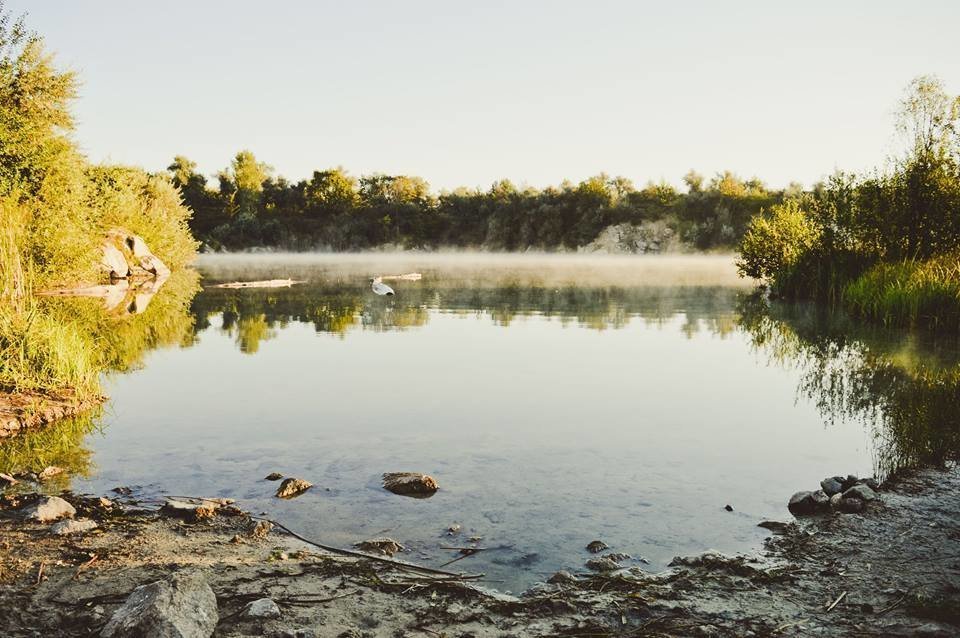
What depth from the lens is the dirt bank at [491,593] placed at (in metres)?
4.36

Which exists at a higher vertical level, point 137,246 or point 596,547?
point 137,246

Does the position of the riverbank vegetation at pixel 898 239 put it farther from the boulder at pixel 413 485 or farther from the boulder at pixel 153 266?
the boulder at pixel 153 266

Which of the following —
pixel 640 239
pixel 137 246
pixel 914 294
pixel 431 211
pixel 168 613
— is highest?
pixel 431 211

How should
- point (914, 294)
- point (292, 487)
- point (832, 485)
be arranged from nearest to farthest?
point (832, 485), point (292, 487), point (914, 294)

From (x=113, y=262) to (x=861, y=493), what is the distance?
3800 centimetres

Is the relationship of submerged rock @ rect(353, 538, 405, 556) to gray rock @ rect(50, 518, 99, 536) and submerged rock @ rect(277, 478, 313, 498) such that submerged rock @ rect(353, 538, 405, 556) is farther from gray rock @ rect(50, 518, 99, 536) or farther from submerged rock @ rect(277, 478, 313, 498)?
gray rock @ rect(50, 518, 99, 536)

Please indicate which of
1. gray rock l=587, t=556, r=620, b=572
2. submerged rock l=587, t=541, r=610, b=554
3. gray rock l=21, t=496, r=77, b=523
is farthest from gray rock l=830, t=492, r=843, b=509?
gray rock l=21, t=496, r=77, b=523

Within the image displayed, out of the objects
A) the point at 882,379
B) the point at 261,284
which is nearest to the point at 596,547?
the point at 882,379

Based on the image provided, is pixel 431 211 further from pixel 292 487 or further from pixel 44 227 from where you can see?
pixel 292 487

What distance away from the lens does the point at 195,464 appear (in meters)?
8.09

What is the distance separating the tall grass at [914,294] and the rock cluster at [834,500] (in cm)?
1484

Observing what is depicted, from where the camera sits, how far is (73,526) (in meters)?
5.83

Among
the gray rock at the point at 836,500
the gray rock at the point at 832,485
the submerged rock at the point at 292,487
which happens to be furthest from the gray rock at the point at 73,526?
the gray rock at the point at 832,485

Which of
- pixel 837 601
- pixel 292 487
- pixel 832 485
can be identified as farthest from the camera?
pixel 292 487
